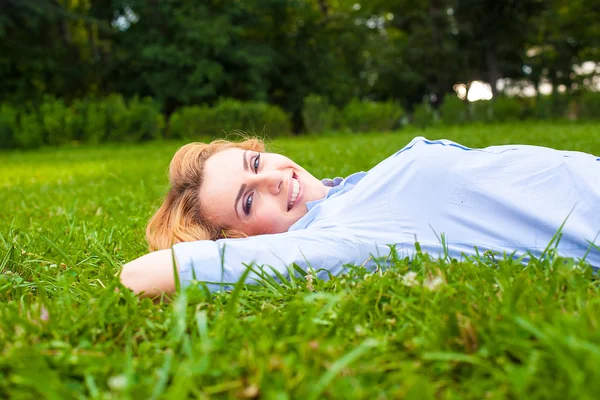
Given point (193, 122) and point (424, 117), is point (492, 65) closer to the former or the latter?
point (424, 117)

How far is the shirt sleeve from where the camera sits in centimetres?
199

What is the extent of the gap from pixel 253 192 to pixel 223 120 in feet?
49.7

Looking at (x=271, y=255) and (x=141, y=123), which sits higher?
(x=271, y=255)

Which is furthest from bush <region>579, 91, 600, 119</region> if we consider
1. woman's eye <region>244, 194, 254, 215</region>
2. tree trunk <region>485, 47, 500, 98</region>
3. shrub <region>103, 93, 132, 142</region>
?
woman's eye <region>244, 194, 254, 215</region>

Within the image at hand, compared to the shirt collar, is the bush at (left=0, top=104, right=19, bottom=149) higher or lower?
lower

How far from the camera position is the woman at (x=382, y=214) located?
2.03 meters

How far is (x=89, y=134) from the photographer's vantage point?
16.7 m

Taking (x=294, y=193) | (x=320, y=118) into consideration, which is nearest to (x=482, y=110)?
(x=320, y=118)

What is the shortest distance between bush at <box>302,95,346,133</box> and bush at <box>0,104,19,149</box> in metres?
9.12

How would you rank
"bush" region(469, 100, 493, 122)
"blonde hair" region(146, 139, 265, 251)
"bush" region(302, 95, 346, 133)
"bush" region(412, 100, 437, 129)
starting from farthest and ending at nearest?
1. "bush" region(469, 100, 493, 122)
2. "bush" region(412, 100, 437, 129)
3. "bush" region(302, 95, 346, 133)
4. "blonde hair" region(146, 139, 265, 251)

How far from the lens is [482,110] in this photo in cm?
1850

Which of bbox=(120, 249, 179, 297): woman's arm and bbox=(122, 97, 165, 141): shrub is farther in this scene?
→ bbox=(122, 97, 165, 141): shrub

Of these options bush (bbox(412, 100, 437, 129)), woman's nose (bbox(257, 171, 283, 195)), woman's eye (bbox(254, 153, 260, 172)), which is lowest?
bush (bbox(412, 100, 437, 129))

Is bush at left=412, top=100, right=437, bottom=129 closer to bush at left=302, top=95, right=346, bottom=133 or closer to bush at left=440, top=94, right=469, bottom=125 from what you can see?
bush at left=440, top=94, right=469, bottom=125
